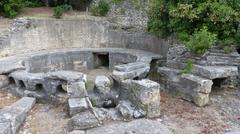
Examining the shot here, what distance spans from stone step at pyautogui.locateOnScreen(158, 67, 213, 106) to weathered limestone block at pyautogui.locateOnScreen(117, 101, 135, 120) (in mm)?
2178

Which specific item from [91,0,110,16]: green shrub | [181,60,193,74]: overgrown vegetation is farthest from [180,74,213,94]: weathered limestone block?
[91,0,110,16]: green shrub

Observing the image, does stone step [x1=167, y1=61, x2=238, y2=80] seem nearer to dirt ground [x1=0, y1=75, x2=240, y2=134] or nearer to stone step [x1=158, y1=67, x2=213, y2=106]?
stone step [x1=158, y1=67, x2=213, y2=106]

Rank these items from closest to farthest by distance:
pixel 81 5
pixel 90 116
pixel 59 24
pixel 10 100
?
pixel 90 116, pixel 10 100, pixel 59 24, pixel 81 5

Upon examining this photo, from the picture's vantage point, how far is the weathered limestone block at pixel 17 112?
31.6 ft

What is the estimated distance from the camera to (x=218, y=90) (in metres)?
12.3

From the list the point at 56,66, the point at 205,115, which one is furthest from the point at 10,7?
the point at 205,115

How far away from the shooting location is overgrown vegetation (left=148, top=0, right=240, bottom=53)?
40.1 ft

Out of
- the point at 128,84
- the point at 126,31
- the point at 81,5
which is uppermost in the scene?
→ the point at 81,5

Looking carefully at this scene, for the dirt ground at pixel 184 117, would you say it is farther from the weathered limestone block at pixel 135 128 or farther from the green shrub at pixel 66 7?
the green shrub at pixel 66 7

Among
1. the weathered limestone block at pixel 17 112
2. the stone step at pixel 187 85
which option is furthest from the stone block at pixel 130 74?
the weathered limestone block at pixel 17 112

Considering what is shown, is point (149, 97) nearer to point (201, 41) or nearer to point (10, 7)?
point (201, 41)

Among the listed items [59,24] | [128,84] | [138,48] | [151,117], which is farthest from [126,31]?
[151,117]

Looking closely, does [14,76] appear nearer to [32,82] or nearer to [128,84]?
[32,82]

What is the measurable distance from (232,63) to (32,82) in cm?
734
